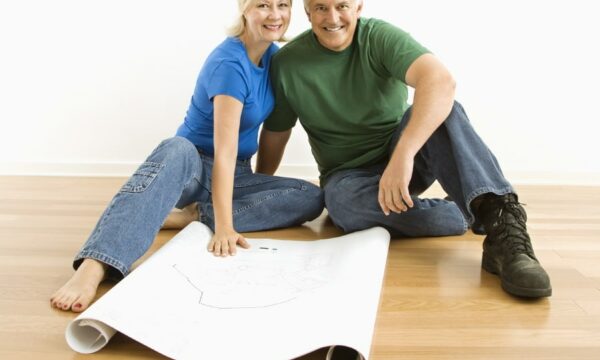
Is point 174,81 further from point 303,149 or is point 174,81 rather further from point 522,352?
point 522,352

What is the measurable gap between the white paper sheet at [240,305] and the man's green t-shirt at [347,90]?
37 cm

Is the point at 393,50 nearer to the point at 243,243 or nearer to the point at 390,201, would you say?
the point at 390,201

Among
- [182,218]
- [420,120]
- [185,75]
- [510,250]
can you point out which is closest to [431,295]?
[510,250]

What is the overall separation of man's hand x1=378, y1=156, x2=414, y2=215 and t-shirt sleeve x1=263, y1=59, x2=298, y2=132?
44 cm

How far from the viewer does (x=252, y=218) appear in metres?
1.76

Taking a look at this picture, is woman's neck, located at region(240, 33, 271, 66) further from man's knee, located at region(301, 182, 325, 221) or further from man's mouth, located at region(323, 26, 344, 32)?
man's knee, located at region(301, 182, 325, 221)

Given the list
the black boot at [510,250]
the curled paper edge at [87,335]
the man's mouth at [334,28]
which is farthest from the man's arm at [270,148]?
the curled paper edge at [87,335]

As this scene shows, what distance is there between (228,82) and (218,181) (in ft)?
0.79

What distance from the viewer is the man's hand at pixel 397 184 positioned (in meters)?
1.41

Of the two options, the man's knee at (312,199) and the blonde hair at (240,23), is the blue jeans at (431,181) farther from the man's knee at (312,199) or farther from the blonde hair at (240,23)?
the blonde hair at (240,23)

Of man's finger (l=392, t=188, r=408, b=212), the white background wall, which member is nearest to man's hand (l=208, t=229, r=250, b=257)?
man's finger (l=392, t=188, r=408, b=212)

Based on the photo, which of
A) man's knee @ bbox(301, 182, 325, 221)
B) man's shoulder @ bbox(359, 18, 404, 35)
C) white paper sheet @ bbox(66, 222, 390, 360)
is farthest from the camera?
man's knee @ bbox(301, 182, 325, 221)

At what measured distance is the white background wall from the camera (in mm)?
2568

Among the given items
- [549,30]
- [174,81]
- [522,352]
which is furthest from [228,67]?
[549,30]
